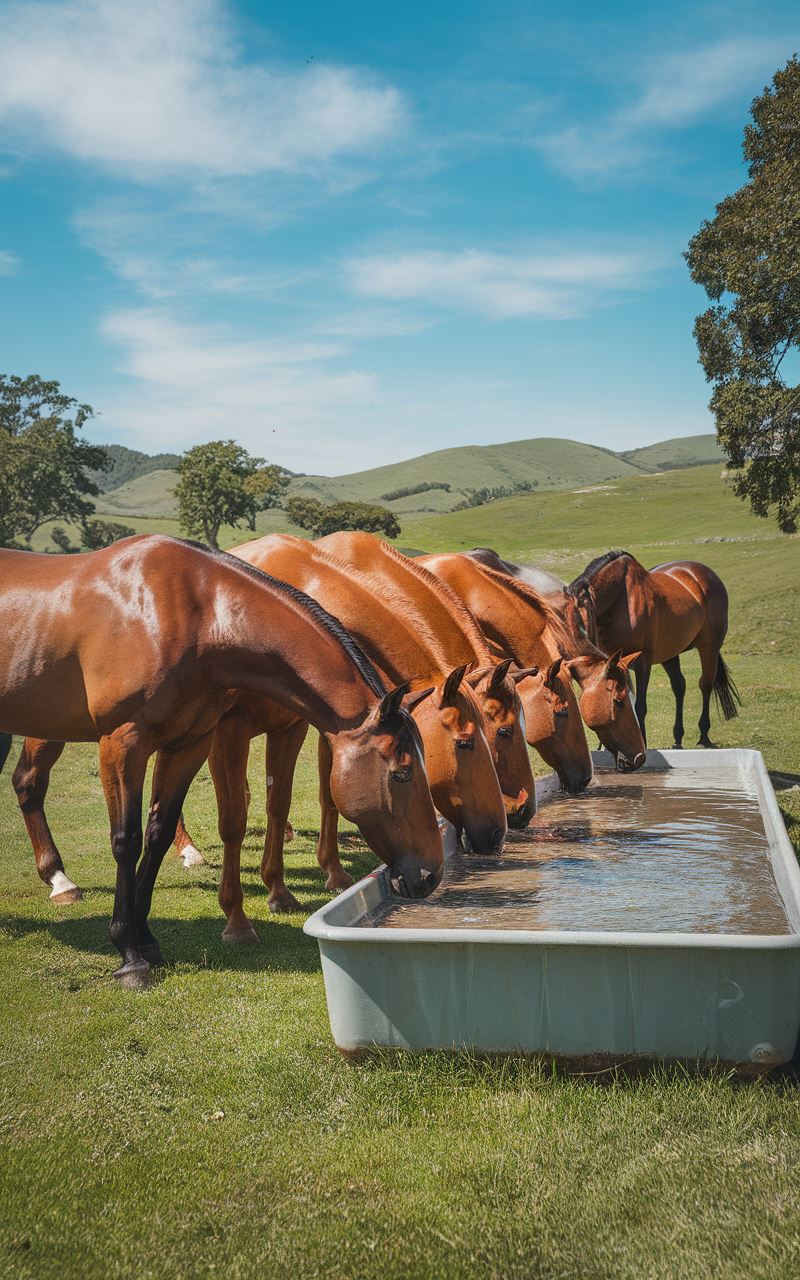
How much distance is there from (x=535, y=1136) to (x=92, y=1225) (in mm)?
1434

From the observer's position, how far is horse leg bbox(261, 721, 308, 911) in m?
6.70

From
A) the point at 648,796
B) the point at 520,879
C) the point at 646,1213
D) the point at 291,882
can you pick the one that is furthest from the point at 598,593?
the point at 646,1213

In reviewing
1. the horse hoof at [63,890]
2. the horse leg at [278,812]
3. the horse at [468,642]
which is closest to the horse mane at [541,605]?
the horse at [468,642]

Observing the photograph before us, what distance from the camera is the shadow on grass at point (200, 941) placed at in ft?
18.0

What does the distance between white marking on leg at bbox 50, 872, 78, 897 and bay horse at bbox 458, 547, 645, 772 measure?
12.2 ft

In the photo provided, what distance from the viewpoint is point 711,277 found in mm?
16000

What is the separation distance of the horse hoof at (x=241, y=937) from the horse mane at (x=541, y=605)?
3325mm

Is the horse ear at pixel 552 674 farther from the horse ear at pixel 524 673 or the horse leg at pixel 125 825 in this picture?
the horse leg at pixel 125 825

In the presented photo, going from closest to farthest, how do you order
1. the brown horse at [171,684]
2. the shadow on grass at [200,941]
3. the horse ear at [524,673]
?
the brown horse at [171,684]
the shadow on grass at [200,941]
the horse ear at [524,673]

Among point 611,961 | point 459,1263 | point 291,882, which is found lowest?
point 291,882

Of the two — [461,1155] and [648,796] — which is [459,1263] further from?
[648,796]

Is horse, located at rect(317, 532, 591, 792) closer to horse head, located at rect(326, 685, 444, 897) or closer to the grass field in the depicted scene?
horse head, located at rect(326, 685, 444, 897)

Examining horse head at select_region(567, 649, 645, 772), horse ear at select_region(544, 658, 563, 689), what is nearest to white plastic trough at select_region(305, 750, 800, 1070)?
horse ear at select_region(544, 658, 563, 689)

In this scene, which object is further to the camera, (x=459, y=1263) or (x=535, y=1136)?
(x=535, y=1136)
